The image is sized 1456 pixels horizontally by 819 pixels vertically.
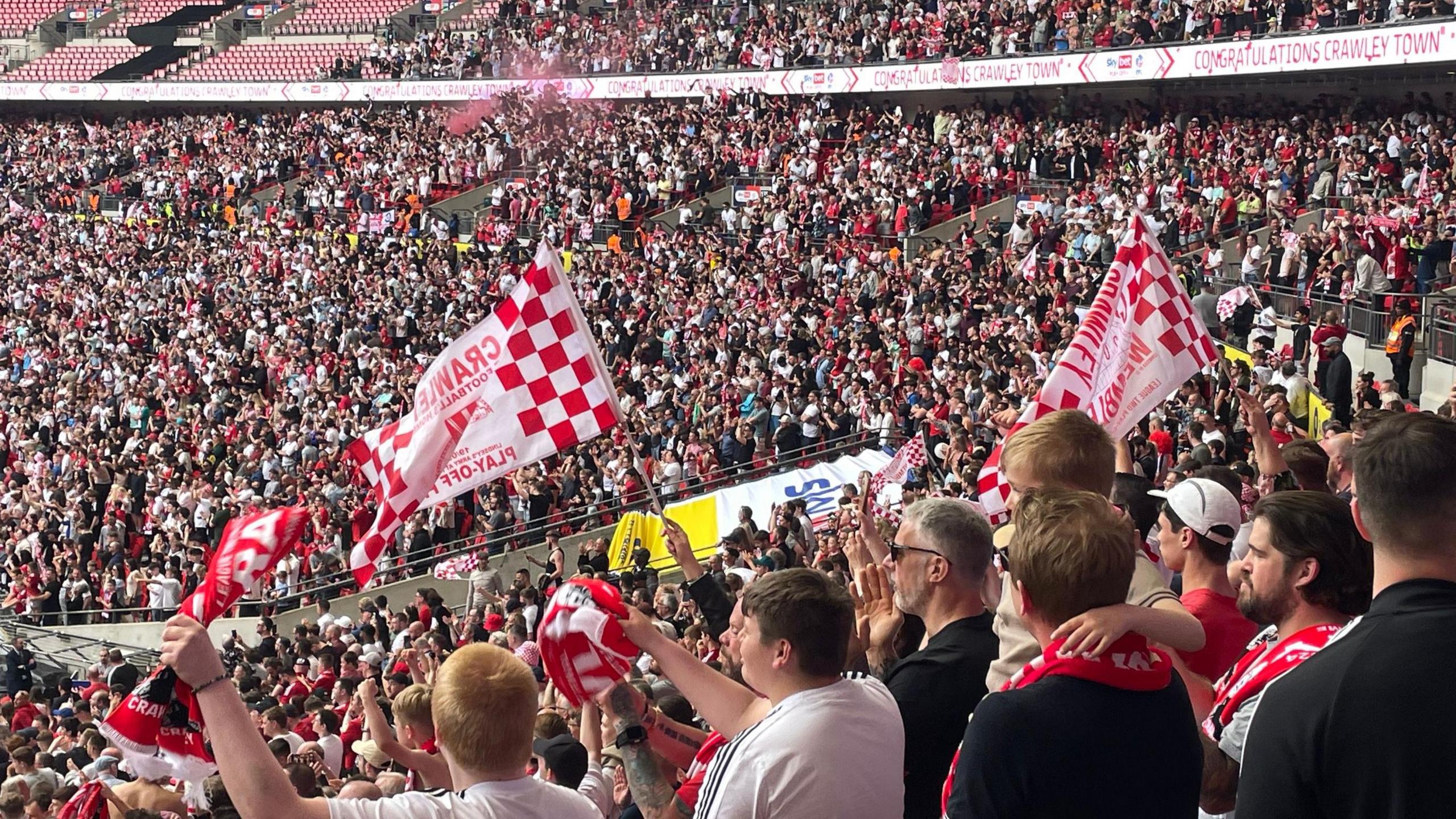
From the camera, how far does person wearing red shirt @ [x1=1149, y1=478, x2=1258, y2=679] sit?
4.07 m

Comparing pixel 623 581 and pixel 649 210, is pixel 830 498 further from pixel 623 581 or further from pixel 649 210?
pixel 649 210

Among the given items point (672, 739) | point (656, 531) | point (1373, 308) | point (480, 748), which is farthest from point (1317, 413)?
point (480, 748)

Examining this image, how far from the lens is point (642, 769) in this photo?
383 centimetres

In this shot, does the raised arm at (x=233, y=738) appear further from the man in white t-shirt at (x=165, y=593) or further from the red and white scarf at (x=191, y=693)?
the man in white t-shirt at (x=165, y=593)

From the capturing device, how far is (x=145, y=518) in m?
22.1

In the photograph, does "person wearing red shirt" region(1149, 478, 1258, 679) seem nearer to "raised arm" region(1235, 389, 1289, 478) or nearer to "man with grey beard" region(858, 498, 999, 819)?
"man with grey beard" region(858, 498, 999, 819)

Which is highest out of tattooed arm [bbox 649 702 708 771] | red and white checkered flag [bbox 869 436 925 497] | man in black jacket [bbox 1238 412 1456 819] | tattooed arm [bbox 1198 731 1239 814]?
man in black jacket [bbox 1238 412 1456 819]

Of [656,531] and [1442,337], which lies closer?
[1442,337]

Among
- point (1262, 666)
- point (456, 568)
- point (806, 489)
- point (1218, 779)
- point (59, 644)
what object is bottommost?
point (59, 644)

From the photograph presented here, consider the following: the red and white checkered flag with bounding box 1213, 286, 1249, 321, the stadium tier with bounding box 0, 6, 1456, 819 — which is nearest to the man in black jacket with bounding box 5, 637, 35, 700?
the stadium tier with bounding box 0, 6, 1456, 819

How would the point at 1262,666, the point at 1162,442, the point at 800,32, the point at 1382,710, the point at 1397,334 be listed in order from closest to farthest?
the point at 1382,710 → the point at 1262,666 → the point at 1162,442 → the point at 1397,334 → the point at 800,32

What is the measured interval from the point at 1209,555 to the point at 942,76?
29.9 metres

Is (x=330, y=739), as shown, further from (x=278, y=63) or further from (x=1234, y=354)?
(x=278, y=63)

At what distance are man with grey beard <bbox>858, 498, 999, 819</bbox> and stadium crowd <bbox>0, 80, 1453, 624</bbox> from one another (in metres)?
7.82
